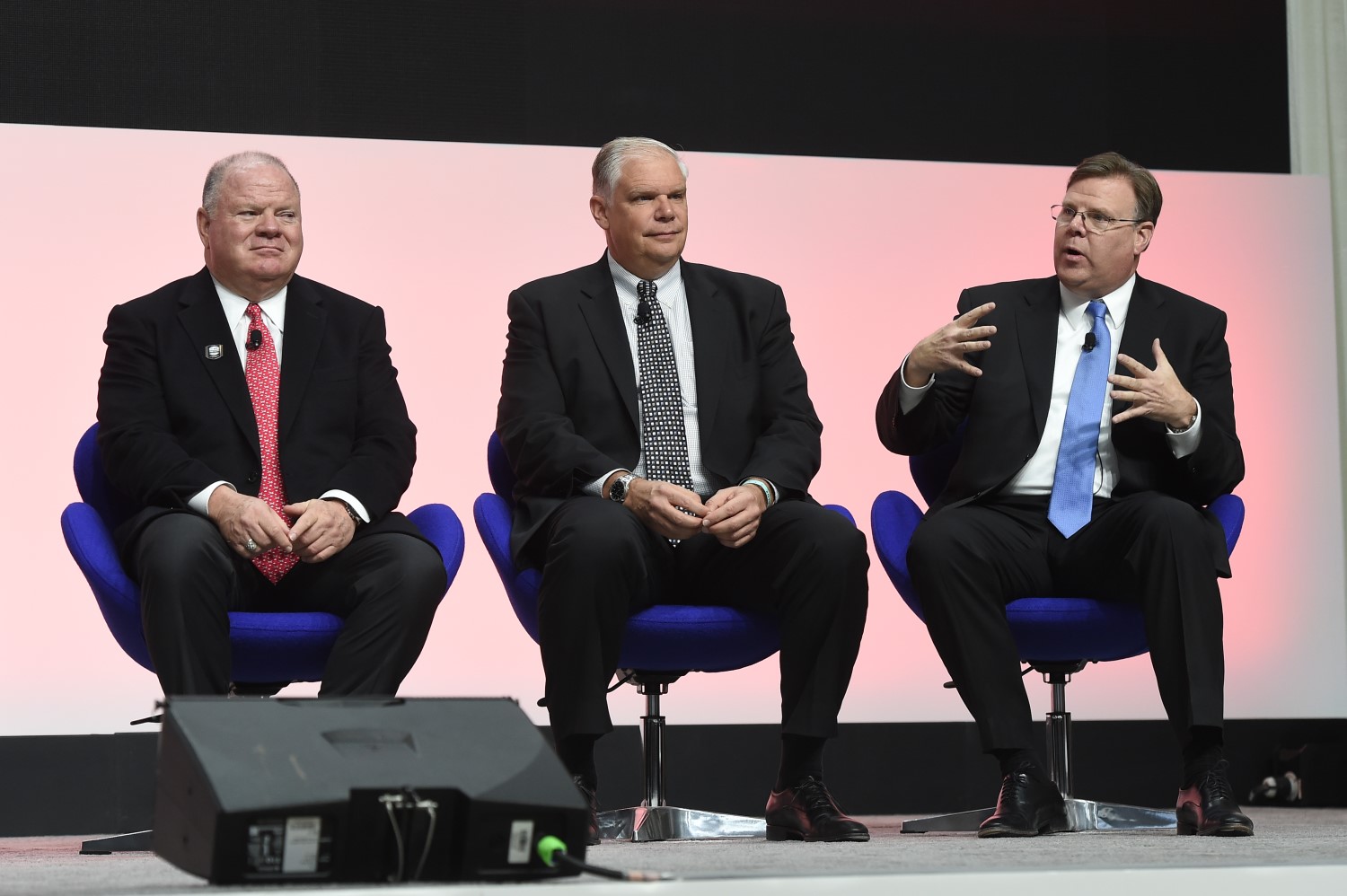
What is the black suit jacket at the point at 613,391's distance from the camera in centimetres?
332

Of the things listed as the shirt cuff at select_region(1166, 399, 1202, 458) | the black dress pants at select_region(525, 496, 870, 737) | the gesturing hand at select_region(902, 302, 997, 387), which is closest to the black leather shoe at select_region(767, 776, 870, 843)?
the black dress pants at select_region(525, 496, 870, 737)

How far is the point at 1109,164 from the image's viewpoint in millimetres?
3617

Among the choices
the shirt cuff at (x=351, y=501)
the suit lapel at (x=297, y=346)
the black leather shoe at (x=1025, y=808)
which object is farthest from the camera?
the suit lapel at (x=297, y=346)

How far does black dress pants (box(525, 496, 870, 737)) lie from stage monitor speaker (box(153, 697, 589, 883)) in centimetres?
101

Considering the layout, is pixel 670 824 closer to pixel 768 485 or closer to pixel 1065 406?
pixel 768 485

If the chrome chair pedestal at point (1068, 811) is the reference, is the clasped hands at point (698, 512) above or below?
above

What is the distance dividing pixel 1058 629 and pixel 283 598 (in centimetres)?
158

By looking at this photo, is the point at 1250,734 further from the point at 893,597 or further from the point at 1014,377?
the point at 1014,377

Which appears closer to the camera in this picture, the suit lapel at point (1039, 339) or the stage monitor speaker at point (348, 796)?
the stage monitor speaker at point (348, 796)

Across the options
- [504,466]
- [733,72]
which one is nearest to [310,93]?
[733,72]

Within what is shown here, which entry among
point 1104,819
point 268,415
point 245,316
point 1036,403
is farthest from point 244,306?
point 1104,819

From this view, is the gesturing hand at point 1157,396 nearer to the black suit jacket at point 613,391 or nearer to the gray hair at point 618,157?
the black suit jacket at point 613,391

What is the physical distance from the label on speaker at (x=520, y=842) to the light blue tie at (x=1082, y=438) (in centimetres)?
177

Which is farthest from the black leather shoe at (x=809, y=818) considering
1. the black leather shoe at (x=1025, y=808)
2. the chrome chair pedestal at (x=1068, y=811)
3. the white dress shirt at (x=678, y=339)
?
the white dress shirt at (x=678, y=339)
